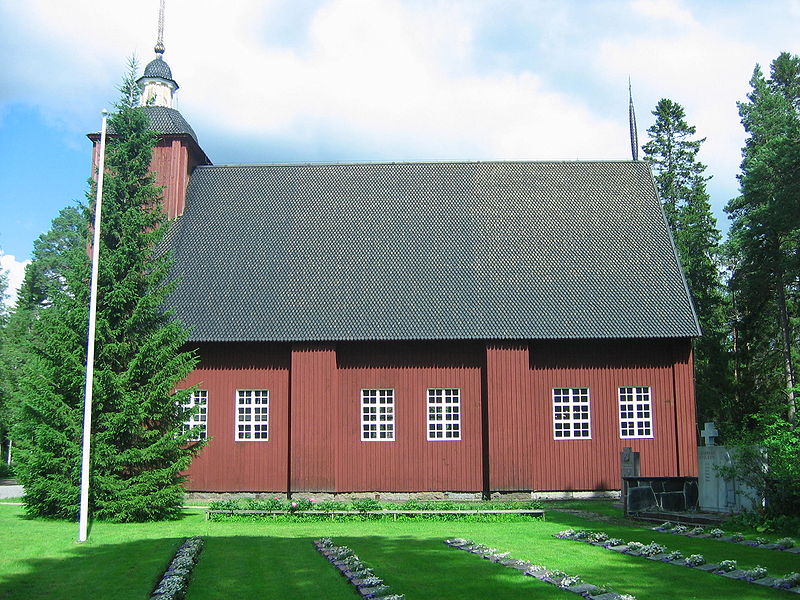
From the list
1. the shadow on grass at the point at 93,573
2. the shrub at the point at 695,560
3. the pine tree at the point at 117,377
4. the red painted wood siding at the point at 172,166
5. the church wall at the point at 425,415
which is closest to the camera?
the shadow on grass at the point at 93,573

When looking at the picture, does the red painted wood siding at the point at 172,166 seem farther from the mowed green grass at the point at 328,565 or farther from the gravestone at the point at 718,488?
the gravestone at the point at 718,488

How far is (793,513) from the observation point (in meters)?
16.5

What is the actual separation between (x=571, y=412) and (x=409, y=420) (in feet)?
17.1

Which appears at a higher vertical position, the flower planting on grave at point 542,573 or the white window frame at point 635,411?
the white window frame at point 635,411

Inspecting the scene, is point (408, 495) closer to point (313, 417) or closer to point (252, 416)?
point (313, 417)

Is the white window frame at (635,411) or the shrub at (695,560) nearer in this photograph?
the shrub at (695,560)

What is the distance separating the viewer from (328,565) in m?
12.6

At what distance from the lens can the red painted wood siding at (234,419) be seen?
85.7ft

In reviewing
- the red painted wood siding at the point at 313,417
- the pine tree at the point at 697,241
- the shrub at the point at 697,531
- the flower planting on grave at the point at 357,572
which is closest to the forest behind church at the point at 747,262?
the pine tree at the point at 697,241

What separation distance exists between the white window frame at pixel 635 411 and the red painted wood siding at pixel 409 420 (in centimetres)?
462

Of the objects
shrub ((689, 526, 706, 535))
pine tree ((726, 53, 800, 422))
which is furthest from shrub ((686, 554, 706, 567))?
pine tree ((726, 53, 800, 422))

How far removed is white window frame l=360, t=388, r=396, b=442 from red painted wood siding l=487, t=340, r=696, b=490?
10.6 feet

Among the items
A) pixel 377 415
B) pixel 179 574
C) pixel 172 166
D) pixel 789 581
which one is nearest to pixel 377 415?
pixel 377 415

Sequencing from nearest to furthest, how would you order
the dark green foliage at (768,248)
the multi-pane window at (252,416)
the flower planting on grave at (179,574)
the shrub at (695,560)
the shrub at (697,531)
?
1. the flower planting on grave at (179,574)
2. the shrub at (695,560)
3. the shrub at (697,531)
4. the multi-pane window at (252,416)
5. the dark green foliage at (768,248)
